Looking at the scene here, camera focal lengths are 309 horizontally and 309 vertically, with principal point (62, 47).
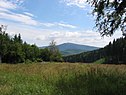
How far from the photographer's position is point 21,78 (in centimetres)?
1377

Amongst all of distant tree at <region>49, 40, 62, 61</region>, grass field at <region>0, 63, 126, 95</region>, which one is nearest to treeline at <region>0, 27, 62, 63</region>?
distant tree at <region>49, 40, 62, 61</region>

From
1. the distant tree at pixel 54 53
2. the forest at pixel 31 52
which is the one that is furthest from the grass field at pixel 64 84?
the distant tree at pixel 54 53

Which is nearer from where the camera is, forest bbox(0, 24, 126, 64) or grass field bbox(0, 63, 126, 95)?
grass field bbox(0, 63, 126, 95)

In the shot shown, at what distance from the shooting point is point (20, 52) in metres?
110

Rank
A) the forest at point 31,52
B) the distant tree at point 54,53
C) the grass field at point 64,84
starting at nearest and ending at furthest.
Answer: the grass field at point 64,84 < the forest at point 31,52 < the distant tree at point 54,53

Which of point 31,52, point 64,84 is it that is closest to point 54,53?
point 31,52

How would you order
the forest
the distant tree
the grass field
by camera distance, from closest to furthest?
the grass field < the forest < the distant tree

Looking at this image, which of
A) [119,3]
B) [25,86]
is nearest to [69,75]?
[25,86]

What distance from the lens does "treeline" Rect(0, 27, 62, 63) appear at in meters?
102

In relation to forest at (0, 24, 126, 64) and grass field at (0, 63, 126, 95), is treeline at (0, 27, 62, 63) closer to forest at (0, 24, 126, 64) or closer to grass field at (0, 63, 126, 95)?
forest at (0, 24, 126, 64)

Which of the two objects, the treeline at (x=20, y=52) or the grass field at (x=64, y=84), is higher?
the treeline at (x=20, y=52)

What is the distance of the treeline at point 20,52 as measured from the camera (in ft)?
335

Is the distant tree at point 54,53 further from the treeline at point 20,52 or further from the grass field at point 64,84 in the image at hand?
the grass field at point 64,84

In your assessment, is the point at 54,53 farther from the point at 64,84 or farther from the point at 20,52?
the point at 64,84
